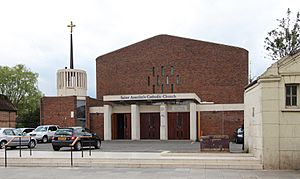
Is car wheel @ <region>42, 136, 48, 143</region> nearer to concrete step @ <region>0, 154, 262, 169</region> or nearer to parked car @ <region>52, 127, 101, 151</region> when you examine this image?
parked car @ <region>52, 127, 101, 151</region>

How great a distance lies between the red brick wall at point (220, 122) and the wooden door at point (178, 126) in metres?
1.50

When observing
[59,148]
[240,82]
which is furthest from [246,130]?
[240,82]

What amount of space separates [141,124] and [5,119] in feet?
62.0

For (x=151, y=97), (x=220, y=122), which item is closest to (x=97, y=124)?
(x=151, y=97)

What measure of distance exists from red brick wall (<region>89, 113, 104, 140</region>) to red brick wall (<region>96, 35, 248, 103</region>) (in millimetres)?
8784

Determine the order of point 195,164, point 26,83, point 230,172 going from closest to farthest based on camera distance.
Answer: point 230,172
point 195,164
point 26,83

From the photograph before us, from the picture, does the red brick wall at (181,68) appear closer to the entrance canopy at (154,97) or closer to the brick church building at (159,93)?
the brick church building at (159,93)

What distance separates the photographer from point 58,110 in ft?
129

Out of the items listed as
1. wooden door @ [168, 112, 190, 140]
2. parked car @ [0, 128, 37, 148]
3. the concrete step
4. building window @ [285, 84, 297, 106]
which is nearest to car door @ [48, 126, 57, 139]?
parked car @ [0, 128, 37, 148]

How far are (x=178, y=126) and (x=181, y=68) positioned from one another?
9742 millimetres

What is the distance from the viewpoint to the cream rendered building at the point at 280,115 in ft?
49.3

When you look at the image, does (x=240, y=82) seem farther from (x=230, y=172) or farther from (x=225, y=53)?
(x=230, y=172)

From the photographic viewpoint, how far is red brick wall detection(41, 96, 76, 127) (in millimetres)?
38531

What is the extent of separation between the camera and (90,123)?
127 ft
